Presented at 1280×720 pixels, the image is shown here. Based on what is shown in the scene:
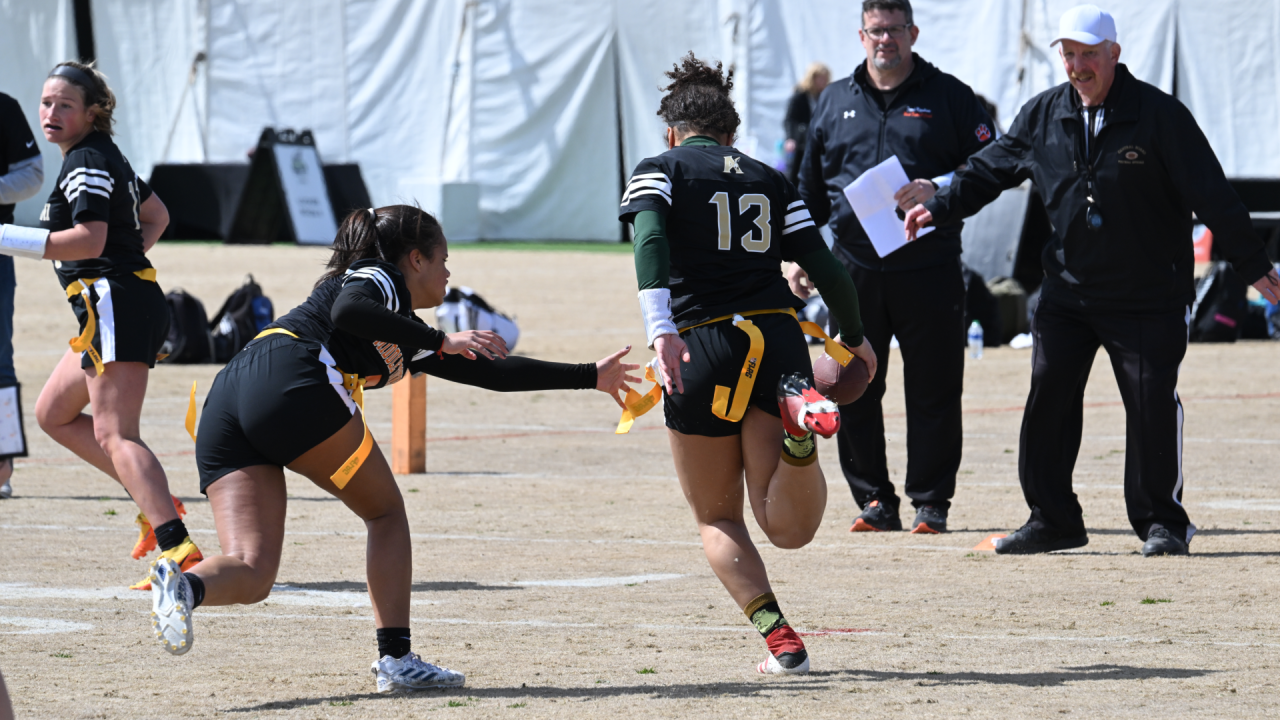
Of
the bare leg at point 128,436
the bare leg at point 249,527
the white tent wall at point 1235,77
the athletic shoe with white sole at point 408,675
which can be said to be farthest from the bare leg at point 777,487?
the white tent wall at point 1235,77

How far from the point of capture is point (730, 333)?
541cm

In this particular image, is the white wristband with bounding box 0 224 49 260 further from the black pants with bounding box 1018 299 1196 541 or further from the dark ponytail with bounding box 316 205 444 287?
the black pants with bounding box 1018 299 1196 541

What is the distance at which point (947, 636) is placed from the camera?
5.91m

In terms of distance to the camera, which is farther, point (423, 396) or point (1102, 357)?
point (1102, 357)

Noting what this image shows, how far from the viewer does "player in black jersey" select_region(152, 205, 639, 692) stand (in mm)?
4953

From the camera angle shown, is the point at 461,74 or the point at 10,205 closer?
the point at 10,205

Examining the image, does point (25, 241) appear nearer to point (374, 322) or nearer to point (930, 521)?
point (374, 322)

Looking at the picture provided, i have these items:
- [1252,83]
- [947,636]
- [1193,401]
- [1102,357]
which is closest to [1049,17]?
[1252,83]

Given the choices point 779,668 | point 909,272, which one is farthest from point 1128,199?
point 779,668

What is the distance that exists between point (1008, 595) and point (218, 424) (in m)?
3.19

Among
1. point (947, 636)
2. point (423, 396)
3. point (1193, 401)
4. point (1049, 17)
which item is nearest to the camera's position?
point (947, 636)

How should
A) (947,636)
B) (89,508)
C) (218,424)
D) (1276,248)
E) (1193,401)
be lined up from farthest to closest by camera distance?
(1276,248) → (1193,401) → (89,508) → (947,636) → (218,424)

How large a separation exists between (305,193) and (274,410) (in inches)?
931

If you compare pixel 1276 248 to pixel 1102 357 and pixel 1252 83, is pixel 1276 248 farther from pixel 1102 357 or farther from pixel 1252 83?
pixel 1102 357
